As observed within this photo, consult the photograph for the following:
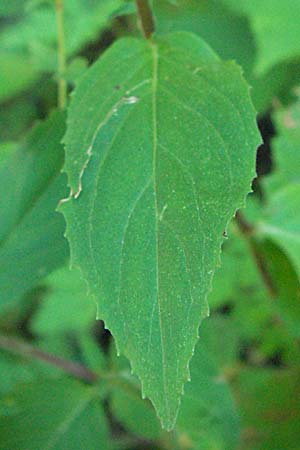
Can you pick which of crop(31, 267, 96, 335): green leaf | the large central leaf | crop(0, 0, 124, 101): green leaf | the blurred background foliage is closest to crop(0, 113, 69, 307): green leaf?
the blurred background foliage

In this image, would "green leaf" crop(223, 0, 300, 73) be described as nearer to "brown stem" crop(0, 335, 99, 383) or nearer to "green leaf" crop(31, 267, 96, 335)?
"green leaf" crop(31, 267, 96, 335)

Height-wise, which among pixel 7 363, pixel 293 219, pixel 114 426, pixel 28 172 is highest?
pixel 28 172

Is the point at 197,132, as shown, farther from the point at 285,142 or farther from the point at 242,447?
the point at 242,447

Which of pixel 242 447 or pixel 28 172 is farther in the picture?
pixel 242 447

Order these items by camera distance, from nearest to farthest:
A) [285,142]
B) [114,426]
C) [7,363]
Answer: [285,142] < [7,363] < [114,426]

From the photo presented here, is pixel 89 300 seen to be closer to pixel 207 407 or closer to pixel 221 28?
pixel 207 407

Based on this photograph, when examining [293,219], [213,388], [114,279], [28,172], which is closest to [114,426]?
[213,388]

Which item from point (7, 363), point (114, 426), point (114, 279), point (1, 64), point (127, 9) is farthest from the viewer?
point (1, 64)

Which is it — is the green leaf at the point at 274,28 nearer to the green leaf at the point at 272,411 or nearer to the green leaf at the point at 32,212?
the green leaf at the point at 272,411

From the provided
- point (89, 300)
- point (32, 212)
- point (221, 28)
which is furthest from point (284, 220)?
point (221, 28)
